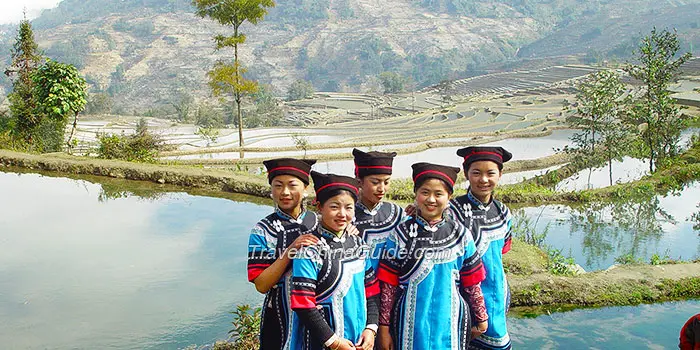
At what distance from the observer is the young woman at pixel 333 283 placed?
2.60 meters

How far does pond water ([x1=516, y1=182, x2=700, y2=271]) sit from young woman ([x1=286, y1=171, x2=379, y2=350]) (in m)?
4.40

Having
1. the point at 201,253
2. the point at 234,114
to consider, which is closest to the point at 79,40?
the point at 234,114

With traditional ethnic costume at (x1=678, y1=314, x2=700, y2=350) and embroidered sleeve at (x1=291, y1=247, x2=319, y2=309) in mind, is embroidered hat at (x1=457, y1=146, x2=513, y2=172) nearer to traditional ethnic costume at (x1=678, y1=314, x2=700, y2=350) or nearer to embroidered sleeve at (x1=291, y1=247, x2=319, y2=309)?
embroidered sleeve at (x1=291, y1=247, x2=319, y2=309)

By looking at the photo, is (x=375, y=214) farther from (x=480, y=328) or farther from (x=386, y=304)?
(x=480, y=328)

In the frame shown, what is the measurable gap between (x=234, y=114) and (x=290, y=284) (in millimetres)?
45093

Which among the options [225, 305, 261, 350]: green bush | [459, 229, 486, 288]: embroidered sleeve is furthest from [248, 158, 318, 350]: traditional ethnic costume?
[225, 305, 261, 350]: green bush

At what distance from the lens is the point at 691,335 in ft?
9.80

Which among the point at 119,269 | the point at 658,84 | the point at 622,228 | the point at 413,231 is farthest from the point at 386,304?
the point at 658,84

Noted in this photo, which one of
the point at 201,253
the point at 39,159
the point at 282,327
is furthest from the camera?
the point at 39,159

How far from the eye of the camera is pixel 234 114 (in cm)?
4666

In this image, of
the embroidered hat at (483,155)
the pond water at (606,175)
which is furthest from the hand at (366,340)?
the pond water at (606,175)

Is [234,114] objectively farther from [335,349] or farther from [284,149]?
[335,349]

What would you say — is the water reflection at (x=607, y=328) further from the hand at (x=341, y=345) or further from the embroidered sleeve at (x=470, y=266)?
the hand at (x=341, y=345)

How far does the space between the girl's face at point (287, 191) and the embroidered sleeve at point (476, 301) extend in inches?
37.7
